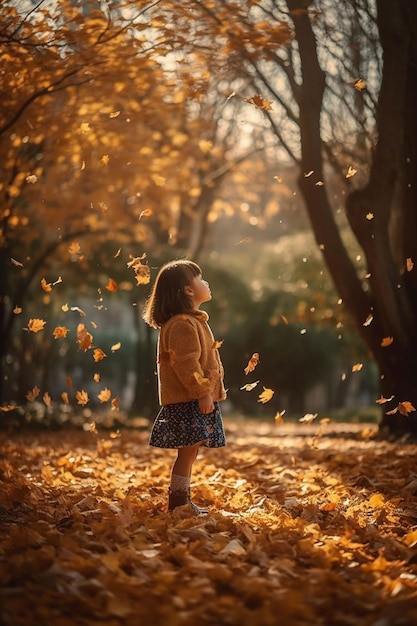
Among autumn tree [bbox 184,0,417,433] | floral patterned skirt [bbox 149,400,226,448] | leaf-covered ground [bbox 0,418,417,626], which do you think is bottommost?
leaf-covered ground [bbox 0,418,417,626]

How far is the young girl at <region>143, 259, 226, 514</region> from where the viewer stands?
13.4 feet

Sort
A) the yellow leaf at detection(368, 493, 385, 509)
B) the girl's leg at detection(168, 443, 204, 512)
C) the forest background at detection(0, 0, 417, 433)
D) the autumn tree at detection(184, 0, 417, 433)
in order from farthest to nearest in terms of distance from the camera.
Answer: the autumn tree at detection(184, 0, 417, 433), the forest background at detection(0, 0, 417, 433), the yellow leaf at detection(368, 493, 385, 509), the girl's leg at detection(168, 443, 204, 512)

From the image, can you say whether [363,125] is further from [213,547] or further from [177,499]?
[213,547]

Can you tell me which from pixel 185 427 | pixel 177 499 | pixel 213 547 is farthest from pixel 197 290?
pixel 213 547

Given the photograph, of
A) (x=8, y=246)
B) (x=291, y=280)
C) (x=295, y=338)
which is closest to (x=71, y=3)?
(x=8, y=246)

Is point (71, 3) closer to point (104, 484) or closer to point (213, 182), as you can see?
point (104, 484)

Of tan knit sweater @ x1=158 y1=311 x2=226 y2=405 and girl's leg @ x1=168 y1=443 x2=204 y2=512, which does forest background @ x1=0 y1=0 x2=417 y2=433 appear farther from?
girl's leg @ x1=168 y1=443 x2=204 y2=512

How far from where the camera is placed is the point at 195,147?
12.3m

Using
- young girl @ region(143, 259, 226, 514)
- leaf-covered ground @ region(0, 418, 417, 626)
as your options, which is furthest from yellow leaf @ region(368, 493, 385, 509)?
young girl @ region(143, 259, 226, 514)

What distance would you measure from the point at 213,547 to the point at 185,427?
911 mm

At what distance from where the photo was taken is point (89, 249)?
12.3 metres

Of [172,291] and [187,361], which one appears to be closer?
[187,361]

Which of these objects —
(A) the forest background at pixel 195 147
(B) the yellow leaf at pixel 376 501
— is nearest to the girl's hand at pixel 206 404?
(A) the forest background at pixel 195 147

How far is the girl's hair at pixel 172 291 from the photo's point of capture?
423cm
